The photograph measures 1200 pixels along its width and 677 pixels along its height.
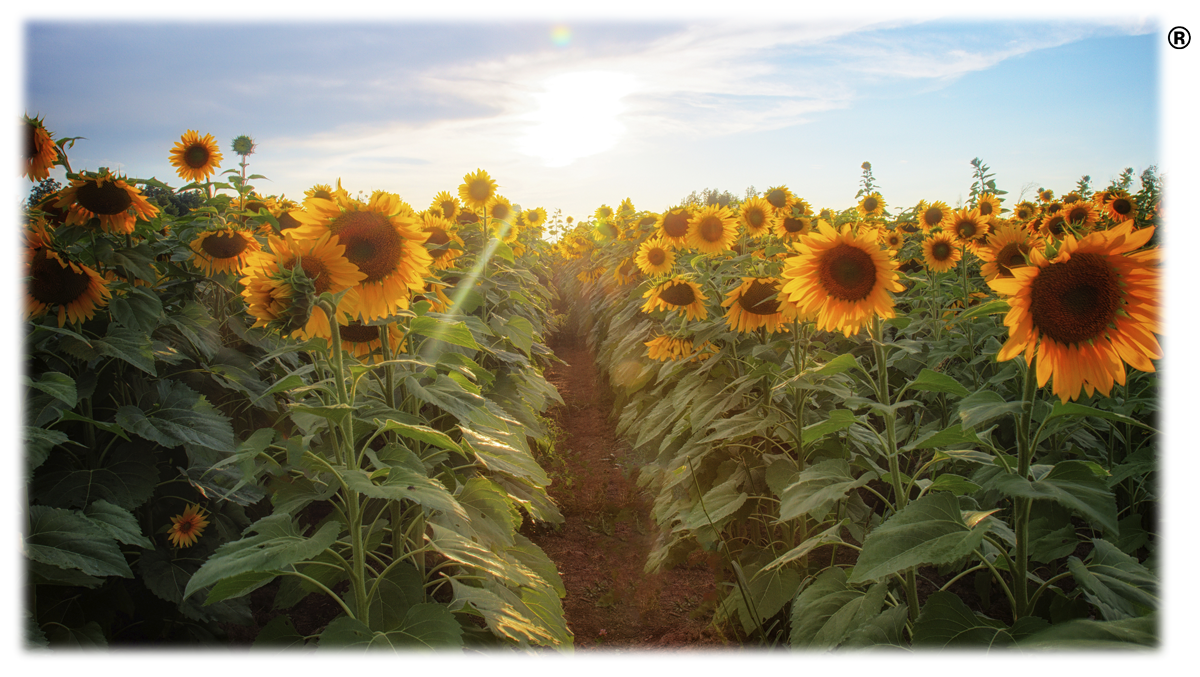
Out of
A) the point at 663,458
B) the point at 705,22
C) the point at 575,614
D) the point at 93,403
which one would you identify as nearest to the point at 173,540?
the point at 93,403

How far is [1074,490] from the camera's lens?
3.91 ft

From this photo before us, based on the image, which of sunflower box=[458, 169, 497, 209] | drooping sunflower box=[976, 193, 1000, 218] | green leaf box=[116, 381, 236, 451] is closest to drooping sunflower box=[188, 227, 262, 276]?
green leaf box=[116, 381, 236, 451]

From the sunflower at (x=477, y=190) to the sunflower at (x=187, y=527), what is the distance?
333cm

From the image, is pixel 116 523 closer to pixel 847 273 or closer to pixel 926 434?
pixel 847 273

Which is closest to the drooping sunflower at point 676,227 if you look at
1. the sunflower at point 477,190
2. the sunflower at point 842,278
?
the sunflower at point 477,190

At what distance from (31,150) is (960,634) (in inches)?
138

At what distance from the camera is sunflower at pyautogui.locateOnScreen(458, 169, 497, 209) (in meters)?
5.02

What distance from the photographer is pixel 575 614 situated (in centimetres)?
293

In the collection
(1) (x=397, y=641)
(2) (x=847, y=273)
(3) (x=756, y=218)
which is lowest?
(1) (x=397, y=641)

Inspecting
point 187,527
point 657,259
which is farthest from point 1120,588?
point 657,259

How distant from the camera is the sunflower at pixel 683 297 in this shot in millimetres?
3176

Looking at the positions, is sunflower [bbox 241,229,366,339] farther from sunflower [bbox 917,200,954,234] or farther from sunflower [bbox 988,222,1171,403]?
sunflower [bbox 917,200,954,234]

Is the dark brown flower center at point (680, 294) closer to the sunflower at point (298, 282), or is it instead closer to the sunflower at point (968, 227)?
the sunflower at point (298, 282)

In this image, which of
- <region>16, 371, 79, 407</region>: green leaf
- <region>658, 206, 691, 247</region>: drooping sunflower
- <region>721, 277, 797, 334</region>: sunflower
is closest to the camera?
<region>16, 371, 79, 407</region>: green leaf
